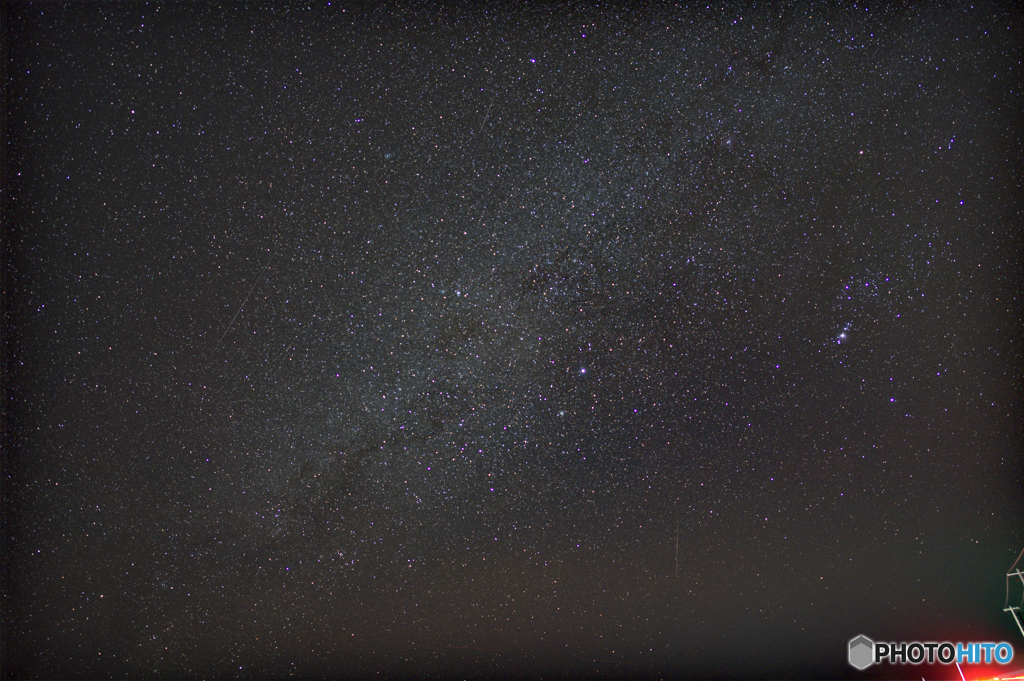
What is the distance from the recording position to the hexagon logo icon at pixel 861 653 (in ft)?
1.90

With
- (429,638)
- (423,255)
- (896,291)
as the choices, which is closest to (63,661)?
(429,638)

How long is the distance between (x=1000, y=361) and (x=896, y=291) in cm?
13

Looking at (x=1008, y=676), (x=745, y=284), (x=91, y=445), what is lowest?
(x=1008, y=676)

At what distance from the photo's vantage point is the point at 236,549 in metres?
0.56

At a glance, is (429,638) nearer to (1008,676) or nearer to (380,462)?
(380,462)

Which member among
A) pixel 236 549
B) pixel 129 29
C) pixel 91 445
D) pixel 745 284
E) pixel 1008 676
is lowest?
pixel 1008 676

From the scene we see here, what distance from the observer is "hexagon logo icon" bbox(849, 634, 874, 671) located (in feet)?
1.90

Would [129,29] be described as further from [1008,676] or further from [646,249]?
[1008,676]

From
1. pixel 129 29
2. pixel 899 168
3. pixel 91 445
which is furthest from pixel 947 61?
pixel 91 445

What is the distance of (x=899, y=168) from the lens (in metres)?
0.57

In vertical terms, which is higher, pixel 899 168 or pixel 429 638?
pixel 899 168

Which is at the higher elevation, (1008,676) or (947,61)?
(947,61)

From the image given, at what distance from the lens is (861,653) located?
58 cm

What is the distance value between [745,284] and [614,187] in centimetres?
17
